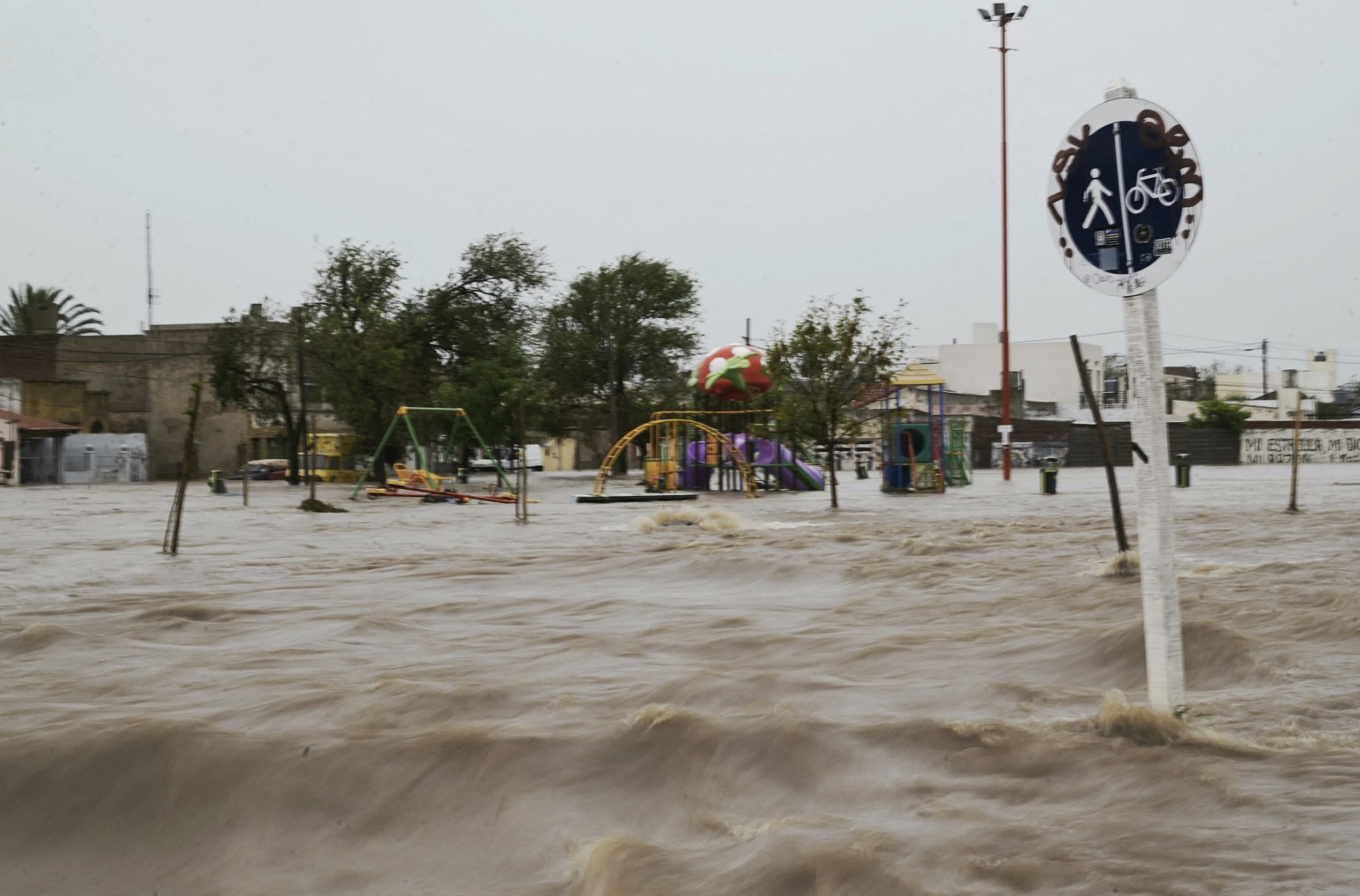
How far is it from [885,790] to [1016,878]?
1.01 m

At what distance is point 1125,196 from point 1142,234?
16 centimetres

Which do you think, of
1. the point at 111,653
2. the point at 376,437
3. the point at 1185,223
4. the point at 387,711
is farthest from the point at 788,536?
the point at 376,437

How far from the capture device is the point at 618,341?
5928 centimetres

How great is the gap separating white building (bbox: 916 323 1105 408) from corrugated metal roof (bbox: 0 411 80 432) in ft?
166

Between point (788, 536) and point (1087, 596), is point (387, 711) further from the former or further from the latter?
point (788, 536)

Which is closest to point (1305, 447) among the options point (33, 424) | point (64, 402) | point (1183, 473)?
point (1183, 473)

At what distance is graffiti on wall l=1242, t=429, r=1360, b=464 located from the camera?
6325 centimetres

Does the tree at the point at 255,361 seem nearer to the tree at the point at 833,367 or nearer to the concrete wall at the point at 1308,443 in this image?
the tree at the point at 833,367

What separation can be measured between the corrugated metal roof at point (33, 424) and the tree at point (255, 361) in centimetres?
870

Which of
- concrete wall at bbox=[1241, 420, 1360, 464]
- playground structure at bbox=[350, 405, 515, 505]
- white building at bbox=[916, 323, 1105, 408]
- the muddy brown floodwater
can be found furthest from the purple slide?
white building at bbox=[916, 323, 1105, 408]

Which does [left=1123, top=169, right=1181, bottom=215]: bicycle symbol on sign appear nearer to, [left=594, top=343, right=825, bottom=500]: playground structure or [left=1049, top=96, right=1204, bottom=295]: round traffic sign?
[left=1049, top=96, right=1204, bottom=295]: round traffic sign

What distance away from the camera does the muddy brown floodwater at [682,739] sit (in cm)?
382

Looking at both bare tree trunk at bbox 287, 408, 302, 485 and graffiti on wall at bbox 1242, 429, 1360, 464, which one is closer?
bare tree trunk at bbox 287, 408, 302, 485

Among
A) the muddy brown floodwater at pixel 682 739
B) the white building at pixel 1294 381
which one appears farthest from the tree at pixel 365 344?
the white building at pixel 1294 381
